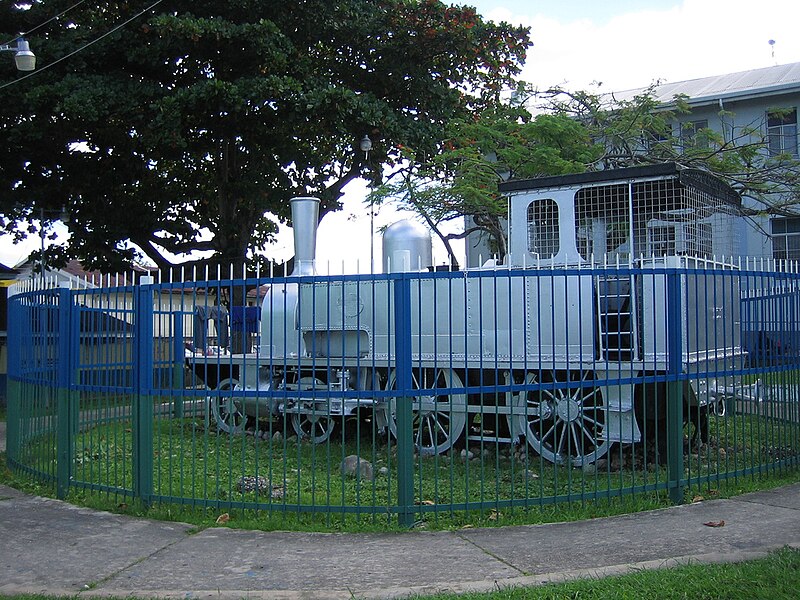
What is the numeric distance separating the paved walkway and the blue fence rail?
1.18 feet

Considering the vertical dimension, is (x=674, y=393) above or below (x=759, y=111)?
below

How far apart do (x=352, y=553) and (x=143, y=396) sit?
2.39m

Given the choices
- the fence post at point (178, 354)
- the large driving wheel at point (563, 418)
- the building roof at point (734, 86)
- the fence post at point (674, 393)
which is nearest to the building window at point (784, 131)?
the building roof at point (734, 86)

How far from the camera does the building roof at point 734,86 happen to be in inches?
926

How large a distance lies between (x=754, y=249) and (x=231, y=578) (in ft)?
68.8

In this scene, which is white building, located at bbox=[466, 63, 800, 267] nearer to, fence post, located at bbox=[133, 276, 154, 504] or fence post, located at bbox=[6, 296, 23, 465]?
Result: fence post, located at bbox=[6, 296, 23, 465]

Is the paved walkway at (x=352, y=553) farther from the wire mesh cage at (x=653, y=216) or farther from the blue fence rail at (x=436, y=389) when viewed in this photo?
the wire mesh cage at (x=653, y=216)

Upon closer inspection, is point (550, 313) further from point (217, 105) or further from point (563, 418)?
point (217, 105)

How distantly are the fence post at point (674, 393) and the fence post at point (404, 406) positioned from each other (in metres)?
2.21

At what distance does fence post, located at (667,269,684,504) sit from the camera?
6984 mm

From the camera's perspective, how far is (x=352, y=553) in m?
5.80

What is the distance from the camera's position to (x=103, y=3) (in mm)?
17516

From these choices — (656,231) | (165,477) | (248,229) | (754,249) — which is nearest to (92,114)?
(248,229)

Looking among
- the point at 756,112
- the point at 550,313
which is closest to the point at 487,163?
the point at 550,313
